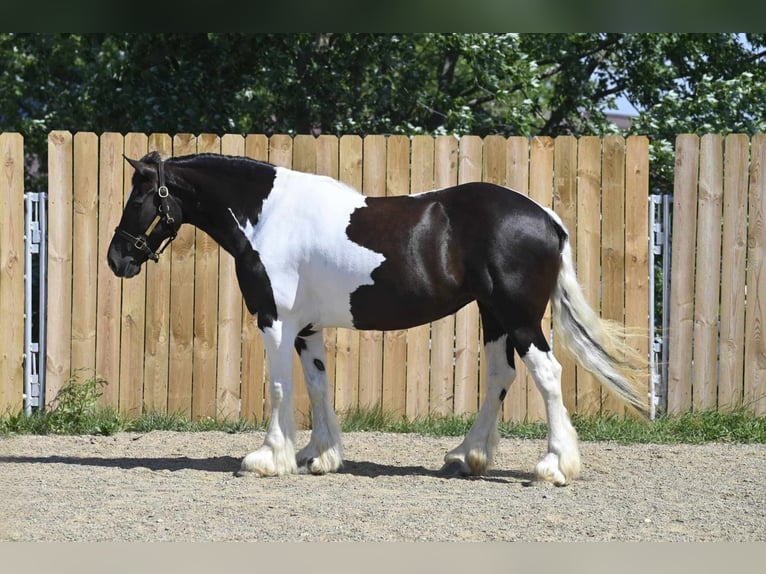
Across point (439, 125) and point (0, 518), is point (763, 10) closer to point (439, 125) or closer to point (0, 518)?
point (0, 518)

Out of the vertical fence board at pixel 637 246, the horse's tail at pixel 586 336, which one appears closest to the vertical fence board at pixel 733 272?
the vertical fence board at pixel 637 246

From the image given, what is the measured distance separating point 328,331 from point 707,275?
116 inches

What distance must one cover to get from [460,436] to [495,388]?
4.62 ft

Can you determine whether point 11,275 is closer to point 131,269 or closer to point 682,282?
point 131,269

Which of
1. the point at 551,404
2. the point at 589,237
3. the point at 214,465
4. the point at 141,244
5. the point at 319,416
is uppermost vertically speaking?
the point at 589,237

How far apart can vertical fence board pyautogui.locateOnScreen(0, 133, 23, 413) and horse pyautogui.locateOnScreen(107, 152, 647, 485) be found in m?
1.88

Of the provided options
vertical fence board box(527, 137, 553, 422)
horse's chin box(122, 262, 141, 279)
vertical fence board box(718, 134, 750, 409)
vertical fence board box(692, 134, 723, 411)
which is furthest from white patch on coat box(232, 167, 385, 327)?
vertical fence board box(718, 134, 750, 409)

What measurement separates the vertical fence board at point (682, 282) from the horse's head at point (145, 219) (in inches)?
151

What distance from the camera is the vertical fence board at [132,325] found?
7371 millimetres

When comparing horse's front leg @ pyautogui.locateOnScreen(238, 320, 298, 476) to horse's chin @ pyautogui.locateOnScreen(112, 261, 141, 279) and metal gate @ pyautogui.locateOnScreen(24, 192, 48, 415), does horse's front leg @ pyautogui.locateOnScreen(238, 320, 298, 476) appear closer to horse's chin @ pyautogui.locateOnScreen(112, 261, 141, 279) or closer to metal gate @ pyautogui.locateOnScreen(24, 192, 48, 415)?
horse's chin @ pyautogui.locateOnScreen(112, 261, 141, 279)

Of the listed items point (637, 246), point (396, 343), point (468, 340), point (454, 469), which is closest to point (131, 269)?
point (396, 343)

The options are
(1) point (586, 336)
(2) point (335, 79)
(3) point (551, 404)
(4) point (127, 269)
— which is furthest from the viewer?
(2) point (335, 79)

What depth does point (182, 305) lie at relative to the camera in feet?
24.1

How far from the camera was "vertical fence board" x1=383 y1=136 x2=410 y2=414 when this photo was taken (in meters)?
7.30
